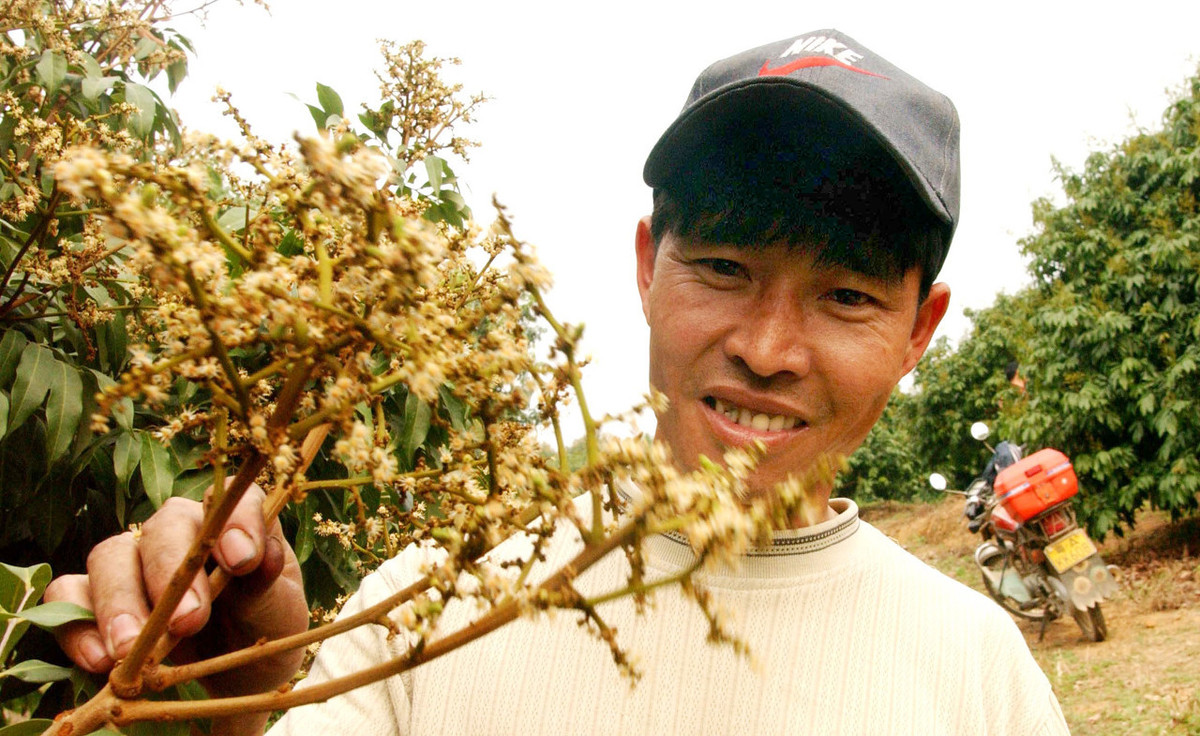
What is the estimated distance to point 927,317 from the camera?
1872 millimetres

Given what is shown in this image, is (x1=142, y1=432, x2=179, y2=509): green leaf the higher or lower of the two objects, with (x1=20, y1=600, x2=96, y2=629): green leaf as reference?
higher

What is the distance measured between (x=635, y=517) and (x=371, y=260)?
0.85 feet

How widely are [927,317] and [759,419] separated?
619 mm

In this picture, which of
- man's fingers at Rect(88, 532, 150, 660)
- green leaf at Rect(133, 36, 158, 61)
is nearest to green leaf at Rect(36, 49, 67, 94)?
green leaf at Rect(133, 36, 158, 61)

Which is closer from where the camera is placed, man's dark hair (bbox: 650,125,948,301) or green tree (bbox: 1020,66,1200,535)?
man's dark hair (bbox: 650,125,948,301)

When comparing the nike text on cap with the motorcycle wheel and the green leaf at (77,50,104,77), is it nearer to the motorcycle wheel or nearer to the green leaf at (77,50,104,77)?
the green leaf at (77,50,104,77)

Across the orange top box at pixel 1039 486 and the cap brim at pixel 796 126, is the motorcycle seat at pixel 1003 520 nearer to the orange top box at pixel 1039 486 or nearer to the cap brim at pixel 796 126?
the orange top box at pixel 1039 486

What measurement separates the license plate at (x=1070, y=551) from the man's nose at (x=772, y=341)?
26.4 feet

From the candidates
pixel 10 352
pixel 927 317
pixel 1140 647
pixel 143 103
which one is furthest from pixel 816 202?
pixel 1140 647

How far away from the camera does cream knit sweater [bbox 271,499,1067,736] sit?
4.79 ft

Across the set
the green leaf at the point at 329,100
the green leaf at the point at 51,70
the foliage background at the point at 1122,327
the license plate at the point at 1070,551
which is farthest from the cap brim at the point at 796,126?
the foliage background at the point at 1122,327

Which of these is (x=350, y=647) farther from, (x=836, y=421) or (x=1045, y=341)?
(x=1045, y=341)

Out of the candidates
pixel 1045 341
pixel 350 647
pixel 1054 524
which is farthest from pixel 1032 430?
pixel 350 647

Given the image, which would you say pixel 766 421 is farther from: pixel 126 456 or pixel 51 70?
pixel 51 70
